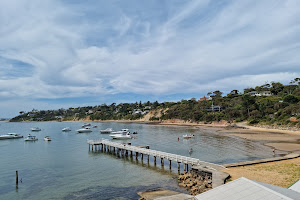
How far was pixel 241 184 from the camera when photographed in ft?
36.0

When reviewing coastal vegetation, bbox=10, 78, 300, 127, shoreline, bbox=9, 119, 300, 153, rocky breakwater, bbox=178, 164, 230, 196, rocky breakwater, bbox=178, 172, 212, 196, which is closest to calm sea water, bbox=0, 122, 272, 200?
rocky breakwater, bbox=178, 172, 212, 196

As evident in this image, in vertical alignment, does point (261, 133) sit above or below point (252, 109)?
below

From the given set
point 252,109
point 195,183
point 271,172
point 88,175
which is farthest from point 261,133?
point 88,175

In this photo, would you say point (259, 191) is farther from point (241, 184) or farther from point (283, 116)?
point (283, 116)

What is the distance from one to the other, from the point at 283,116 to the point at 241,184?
7391 centimetres

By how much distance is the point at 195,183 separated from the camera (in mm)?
21391

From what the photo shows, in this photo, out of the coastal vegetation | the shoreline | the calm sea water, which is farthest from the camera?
the coastal vegetation

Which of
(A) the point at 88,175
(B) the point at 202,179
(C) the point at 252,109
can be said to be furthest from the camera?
(C) the point at 252,109

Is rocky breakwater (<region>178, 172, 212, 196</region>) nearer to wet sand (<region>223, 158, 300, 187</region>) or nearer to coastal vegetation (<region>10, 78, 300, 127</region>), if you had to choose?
wet sand (<region>223, 158, 300, 187</region>)

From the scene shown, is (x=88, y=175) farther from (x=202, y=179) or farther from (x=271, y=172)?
(x=271, y=172)

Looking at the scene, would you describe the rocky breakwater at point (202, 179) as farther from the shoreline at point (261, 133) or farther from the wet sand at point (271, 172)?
the shoreline at point (261, 133)

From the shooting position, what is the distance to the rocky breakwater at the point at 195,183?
1970 centimetres

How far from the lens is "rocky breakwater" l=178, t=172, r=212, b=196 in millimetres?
19703

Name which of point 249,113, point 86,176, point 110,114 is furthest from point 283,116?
point 110,114
